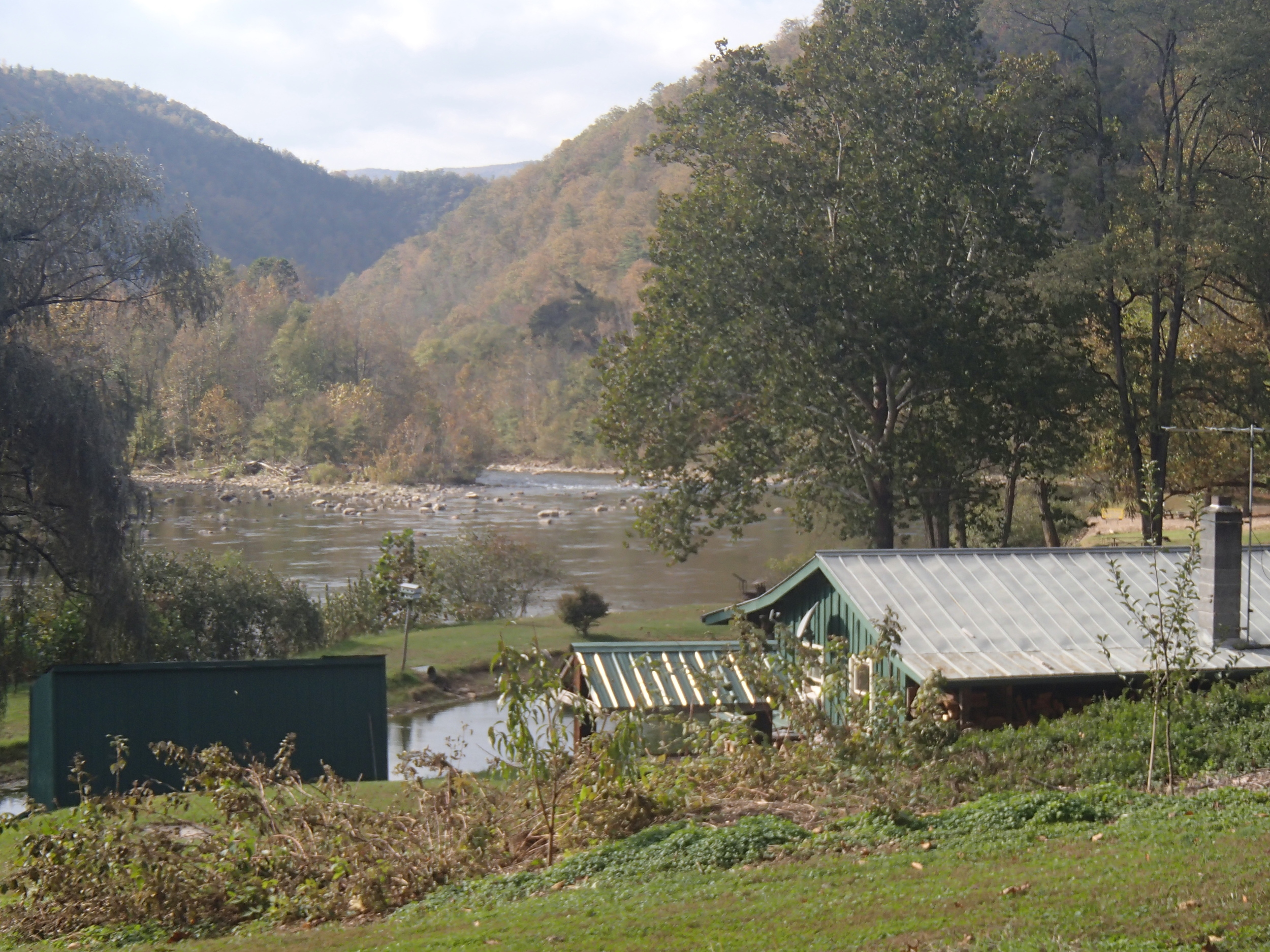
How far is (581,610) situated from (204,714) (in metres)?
11.8

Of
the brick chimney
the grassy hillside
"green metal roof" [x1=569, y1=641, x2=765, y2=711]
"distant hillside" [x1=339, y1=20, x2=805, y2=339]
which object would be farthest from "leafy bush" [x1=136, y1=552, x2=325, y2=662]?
"distant hillside" [x1=339, y1=20, x2=805, y2=339]

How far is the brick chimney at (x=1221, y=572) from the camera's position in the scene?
442 inches

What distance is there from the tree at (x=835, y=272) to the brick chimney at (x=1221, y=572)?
396 inches

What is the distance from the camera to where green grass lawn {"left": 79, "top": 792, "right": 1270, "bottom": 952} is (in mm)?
5188

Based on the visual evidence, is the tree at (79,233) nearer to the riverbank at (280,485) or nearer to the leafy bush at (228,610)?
the leafy bush at (228,610)

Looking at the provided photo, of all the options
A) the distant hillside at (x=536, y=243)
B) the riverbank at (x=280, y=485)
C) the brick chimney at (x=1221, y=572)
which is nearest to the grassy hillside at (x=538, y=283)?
the distant hillside at (x=536, y=243)

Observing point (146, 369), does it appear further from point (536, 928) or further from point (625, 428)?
point (536, 928)

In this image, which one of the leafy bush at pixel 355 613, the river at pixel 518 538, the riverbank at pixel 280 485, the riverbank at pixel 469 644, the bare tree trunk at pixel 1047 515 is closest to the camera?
the riverbank at pixel 469 644

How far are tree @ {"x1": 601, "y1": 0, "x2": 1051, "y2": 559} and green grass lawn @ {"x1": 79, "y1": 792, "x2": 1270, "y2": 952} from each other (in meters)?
14.5

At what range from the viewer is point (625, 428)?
23.0 metres

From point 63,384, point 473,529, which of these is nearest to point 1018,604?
point 63,384

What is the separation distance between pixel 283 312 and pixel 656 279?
71902mm

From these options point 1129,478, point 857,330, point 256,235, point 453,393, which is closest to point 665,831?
point 857,330

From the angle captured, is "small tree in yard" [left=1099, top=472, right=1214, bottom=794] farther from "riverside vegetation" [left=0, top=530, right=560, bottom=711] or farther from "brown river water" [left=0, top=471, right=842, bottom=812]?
"riverside vegetation" [left=0, top=530, right=560, bottom=711]
